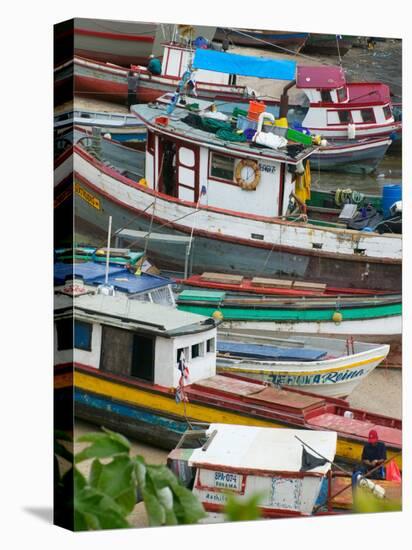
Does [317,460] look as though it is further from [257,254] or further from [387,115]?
[387,115]

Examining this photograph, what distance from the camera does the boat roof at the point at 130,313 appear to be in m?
7.20

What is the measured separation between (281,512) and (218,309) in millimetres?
1418

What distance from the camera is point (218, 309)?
7789 millimetres

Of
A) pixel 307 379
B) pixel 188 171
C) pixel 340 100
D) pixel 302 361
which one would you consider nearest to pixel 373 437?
pixel 307 379

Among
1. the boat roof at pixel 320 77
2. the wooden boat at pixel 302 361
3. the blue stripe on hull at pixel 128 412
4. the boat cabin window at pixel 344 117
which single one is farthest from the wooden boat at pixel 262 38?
the blue stripe on hull at pixel 128 412

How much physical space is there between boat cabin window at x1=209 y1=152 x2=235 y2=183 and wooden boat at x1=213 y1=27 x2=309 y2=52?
2.54 feet

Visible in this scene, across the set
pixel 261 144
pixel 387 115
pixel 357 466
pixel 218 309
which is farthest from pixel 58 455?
pixel 387 115

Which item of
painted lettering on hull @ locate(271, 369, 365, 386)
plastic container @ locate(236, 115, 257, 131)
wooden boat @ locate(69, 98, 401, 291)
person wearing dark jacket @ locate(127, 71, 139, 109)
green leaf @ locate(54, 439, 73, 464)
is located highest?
person wearing dark jacket @ locate(127, 71, 139, 109)

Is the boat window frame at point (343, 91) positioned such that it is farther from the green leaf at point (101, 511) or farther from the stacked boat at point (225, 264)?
the green leaf at point (101, 511)

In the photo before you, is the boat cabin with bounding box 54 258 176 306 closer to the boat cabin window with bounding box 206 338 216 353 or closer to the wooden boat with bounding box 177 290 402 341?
the wooden boat with bounding box 177 290 402 341

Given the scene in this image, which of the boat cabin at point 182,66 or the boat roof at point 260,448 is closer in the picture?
the boat roof at point 260,448

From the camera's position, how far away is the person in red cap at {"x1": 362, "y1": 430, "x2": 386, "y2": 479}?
7.71 m

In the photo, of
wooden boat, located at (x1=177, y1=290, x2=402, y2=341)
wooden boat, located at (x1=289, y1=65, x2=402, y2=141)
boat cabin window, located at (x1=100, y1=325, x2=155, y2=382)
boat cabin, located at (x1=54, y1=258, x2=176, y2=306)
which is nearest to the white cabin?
boat cabin window, located at (x1=100, y1=325, x2=155, y2=382)

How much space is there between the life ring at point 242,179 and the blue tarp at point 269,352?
1079mm
